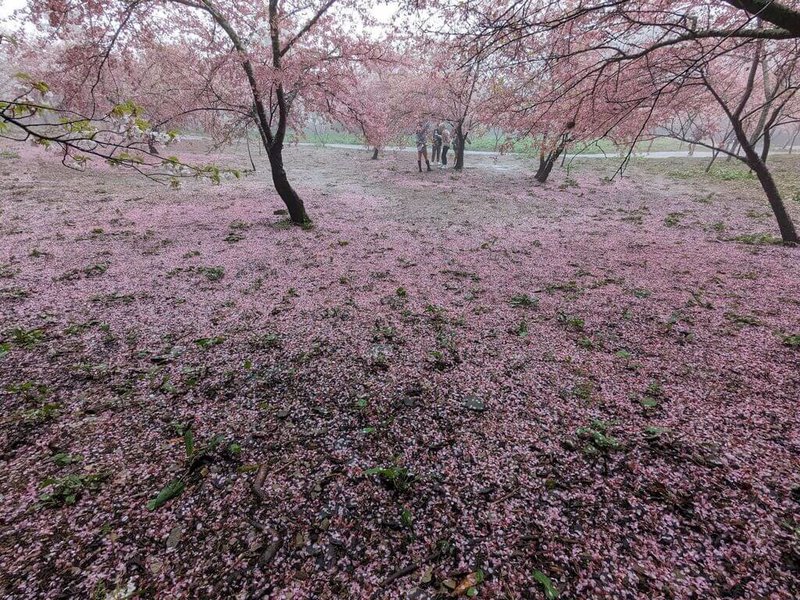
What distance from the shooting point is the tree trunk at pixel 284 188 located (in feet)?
30.9

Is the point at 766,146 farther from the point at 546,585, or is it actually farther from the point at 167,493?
the point at 167,493

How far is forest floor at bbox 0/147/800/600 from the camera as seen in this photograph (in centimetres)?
214

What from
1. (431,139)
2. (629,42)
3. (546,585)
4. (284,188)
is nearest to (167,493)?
(546,585)

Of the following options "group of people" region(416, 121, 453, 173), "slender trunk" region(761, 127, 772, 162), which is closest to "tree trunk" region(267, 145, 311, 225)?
"slender trunk" region(761, 127, 772, 162)

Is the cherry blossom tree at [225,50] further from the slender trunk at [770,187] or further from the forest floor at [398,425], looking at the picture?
the slender trunk at [770,187]

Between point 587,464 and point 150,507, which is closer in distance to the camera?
point 150,507

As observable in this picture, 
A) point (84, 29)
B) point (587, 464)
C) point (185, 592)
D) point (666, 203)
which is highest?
point (84, 29)

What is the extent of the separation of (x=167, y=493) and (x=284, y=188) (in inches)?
340

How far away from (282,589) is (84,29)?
10.7 meters

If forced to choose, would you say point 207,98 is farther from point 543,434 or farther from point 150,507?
point 543,434

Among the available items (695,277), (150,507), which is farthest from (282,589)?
(695,277)

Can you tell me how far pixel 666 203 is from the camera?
1329 centimetres

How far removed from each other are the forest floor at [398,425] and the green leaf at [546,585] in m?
0.02

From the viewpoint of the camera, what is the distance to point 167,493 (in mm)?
2598
